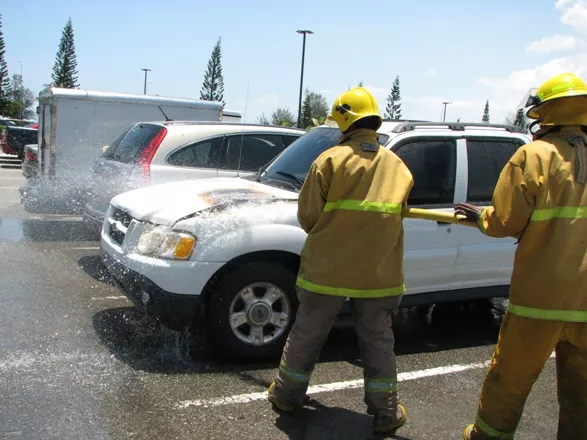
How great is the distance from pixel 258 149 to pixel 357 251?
5.29 metres

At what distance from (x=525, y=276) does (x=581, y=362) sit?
0.50 meters

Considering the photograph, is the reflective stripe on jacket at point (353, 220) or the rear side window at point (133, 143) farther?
the rear side window at point (133, 143)

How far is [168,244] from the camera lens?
448 centimetres

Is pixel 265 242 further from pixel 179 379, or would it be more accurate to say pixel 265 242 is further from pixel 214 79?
pixel 214 79

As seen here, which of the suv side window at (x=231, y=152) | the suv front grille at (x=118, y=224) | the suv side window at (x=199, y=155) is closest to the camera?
the suv front grille at (x=118, y=224)

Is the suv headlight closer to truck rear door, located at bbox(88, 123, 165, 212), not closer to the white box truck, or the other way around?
truck rear door, located at bbox(88, 123, 165, 212)

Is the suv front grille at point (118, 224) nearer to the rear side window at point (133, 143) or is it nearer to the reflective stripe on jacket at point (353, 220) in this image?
the reflective stripe on jacket at point (353, 220)

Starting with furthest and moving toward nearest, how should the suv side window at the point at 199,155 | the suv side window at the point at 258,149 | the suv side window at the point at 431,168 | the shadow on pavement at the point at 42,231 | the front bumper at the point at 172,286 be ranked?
the shadow on pavement at the point at 42,231
the suv side window at the point at 258,149
the suv side window at the point at 199,155
the suv side window at the point at 431,168
the front bumper at the point at 172,286

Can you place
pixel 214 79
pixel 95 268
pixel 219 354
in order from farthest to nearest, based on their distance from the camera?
1. pixel 214 79
2. pixel 95 268
3. pixel 219 354

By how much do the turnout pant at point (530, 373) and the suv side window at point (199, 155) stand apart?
5437mm

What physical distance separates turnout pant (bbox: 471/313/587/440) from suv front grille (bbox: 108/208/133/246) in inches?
119

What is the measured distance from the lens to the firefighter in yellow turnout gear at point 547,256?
300cm

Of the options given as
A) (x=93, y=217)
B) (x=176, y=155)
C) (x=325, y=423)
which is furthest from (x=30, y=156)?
(x=325, y=423)

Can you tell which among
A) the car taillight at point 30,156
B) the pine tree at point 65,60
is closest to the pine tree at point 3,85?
the pine tree at point 65,60
